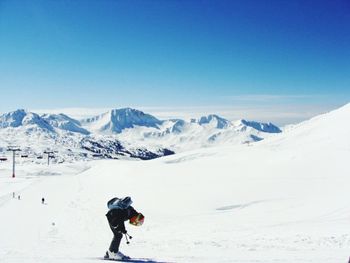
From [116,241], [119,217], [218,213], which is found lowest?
[218,213]

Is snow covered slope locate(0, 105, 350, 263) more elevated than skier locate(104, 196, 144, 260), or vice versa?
skier locate(104, 196, 144, 260)

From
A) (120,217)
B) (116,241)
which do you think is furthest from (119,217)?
(116,241)

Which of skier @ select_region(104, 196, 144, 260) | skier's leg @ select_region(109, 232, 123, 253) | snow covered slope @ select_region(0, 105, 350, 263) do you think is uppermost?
skier @ select_region(104, 196, 144, 260)

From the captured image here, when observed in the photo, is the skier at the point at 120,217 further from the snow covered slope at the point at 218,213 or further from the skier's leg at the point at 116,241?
the snow covered slope at the point at 218,213

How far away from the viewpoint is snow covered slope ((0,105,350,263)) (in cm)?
1502

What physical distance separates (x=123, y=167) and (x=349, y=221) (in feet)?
140

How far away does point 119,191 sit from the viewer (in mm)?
45531

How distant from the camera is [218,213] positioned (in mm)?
31469

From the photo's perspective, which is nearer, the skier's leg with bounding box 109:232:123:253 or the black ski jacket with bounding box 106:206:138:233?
the black ski jacket with bounding box 106:206:138:233

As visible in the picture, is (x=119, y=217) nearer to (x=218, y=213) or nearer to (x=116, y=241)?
(x=116, y=241)

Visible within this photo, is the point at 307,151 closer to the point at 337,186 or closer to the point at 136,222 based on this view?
the point at 337,186

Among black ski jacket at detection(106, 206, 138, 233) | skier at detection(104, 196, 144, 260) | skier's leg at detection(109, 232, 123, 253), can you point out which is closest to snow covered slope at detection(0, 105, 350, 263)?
skier's leg at detection(109, 232, 123, 253)

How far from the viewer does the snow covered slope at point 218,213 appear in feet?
49.3

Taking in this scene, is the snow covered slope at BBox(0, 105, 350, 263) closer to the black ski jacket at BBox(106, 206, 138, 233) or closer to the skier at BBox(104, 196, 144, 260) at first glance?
the skier at BBox(104, 196, 144, 260)
